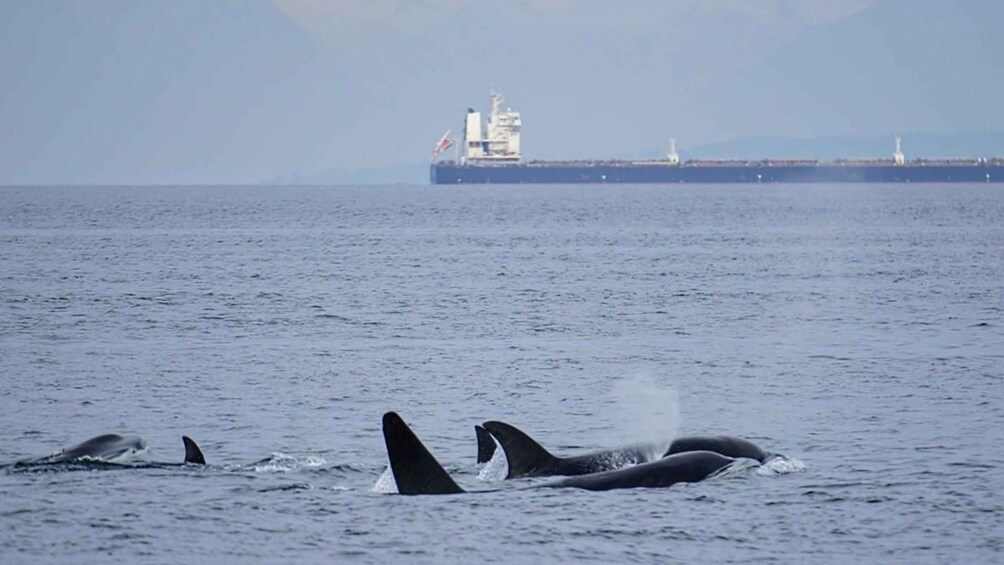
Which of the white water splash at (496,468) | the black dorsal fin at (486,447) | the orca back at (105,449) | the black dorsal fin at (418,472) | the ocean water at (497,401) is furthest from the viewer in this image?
the orca back at (105,449)

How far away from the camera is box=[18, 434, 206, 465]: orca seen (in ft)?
68.2

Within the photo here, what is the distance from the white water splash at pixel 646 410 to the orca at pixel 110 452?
5.72 metres

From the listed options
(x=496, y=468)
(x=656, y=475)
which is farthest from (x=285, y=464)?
(x=656, y=475)

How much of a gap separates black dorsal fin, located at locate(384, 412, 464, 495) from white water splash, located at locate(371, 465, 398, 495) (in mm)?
213

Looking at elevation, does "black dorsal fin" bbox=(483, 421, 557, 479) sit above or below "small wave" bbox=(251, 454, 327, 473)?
above

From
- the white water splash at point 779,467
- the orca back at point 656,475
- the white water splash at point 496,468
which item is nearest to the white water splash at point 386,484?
the white water splash at point 496,468

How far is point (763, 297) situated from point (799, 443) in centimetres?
2818

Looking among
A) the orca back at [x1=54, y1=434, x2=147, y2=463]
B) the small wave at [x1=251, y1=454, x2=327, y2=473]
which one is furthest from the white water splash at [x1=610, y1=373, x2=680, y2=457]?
the orca back at [x1=54, y1=434, x2=147, y2=463]

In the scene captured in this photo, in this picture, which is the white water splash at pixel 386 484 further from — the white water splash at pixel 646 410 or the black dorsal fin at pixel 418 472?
the white water splash at pixel 646 410

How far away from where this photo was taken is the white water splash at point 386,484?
19156 mm

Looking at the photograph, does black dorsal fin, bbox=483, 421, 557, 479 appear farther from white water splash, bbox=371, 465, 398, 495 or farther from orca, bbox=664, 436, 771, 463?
orca, bbox=664, 436, 771, 463

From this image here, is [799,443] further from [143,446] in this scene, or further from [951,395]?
[143,446]

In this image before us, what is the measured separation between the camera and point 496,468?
2047 cm

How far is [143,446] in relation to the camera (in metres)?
21.9
